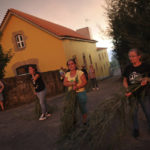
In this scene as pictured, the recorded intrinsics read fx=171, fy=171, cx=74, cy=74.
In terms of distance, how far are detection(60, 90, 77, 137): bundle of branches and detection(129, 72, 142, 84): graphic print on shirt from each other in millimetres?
1281

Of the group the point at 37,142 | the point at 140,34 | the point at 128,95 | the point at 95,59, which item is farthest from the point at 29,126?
the point at 95,59

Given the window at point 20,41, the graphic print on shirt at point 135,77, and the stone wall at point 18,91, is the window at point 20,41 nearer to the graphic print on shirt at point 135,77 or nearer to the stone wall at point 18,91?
the stone wall at point 18,91

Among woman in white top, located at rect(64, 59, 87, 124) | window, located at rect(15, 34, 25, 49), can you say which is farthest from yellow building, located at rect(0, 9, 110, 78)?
woman in white top, located at rect(64, 59, 87, 124)

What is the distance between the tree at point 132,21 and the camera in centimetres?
988

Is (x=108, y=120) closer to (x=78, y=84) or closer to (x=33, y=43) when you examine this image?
(x=78, y=84)

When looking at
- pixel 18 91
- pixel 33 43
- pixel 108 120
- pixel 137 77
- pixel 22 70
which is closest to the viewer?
pixel 108 120

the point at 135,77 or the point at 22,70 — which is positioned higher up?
the point at 22,70

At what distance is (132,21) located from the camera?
1067cm

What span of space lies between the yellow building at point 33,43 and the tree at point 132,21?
4.58 metres

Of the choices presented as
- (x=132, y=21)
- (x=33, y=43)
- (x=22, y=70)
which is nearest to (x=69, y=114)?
(x=132, y=21)

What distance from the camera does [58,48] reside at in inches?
584

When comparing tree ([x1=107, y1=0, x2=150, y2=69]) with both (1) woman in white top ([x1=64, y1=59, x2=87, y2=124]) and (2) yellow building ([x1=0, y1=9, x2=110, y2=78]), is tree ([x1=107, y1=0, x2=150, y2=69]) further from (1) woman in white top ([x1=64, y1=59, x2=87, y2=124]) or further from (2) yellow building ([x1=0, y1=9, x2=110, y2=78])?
(1) woman in white top ([x1=64, y1=59, x2=87, y2=124])

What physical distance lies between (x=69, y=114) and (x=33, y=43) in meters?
13.1

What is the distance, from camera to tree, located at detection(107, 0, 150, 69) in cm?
988
